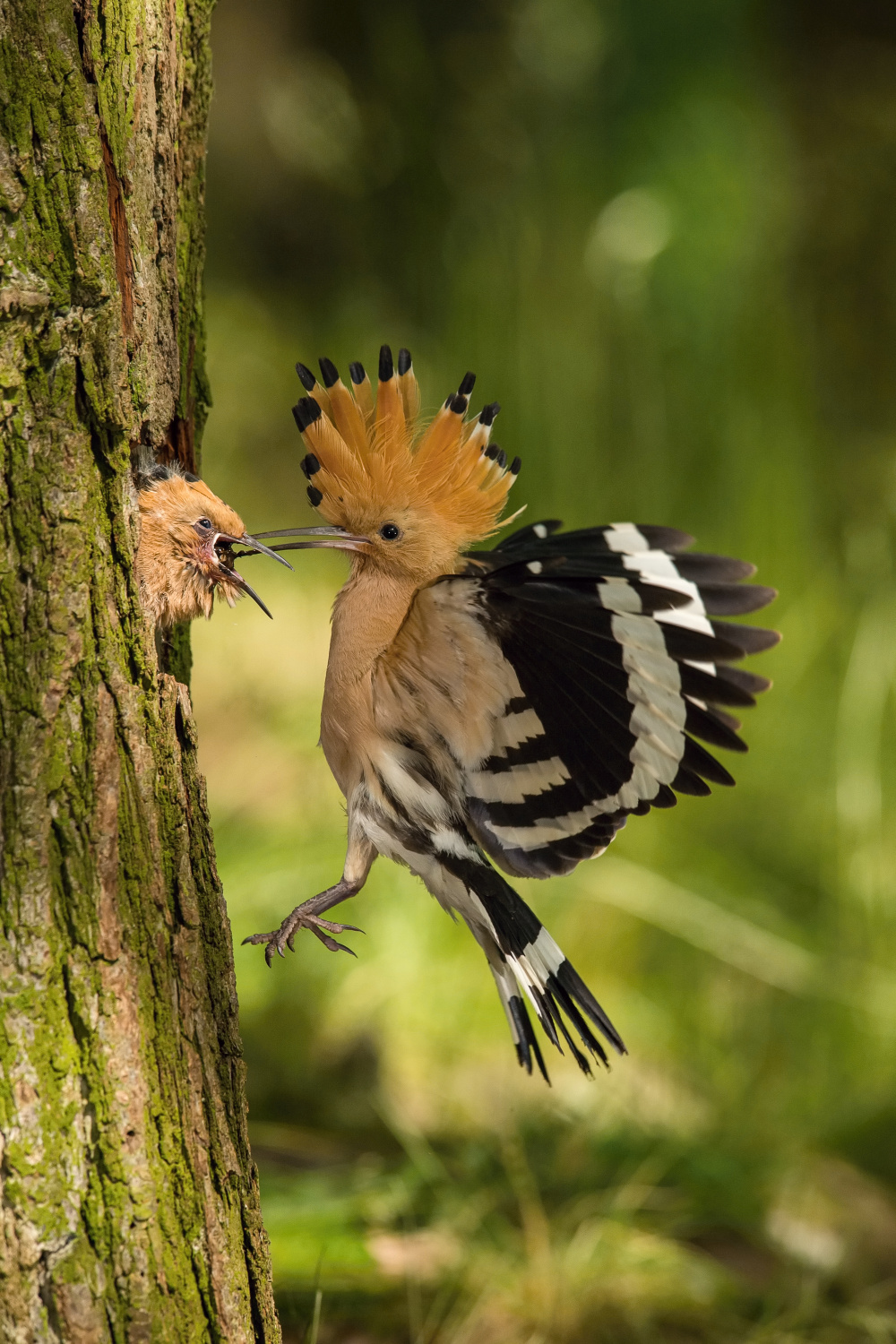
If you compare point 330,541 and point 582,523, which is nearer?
point 330,541

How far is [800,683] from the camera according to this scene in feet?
14.5

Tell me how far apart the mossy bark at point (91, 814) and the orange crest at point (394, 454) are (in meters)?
0.39

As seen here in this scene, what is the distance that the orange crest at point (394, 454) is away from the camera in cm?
166

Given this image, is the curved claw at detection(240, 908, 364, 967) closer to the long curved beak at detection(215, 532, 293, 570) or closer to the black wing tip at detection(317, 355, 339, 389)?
the long curved beak at detection(215, 532, 293, 570)

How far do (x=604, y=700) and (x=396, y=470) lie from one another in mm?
444

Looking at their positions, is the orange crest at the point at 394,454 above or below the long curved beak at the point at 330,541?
above

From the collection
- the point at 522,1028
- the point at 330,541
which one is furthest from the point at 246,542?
the point at 522,1028

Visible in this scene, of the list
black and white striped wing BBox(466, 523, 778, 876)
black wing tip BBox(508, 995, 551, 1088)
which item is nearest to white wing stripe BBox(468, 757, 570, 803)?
black and white striped wing BBox(466, 523, 778, 876)

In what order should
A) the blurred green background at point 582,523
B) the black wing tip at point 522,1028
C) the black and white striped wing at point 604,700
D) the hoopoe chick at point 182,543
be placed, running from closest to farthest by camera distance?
the hoopoe chick at point 182,543 < the black and white striped wing at point 604,700 < the black wing tip at point 522,1028 < the blurred green background at point 582,523

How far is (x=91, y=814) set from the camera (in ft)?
4.00

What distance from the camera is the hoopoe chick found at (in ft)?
4.99

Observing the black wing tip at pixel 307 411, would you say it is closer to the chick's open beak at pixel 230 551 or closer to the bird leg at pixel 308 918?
the chick's open beak at pixel 230 551

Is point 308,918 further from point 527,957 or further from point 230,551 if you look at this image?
point 230,551

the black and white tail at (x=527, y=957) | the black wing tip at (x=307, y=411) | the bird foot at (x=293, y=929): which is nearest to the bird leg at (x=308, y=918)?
the bird foot at (x=293, y=929)
